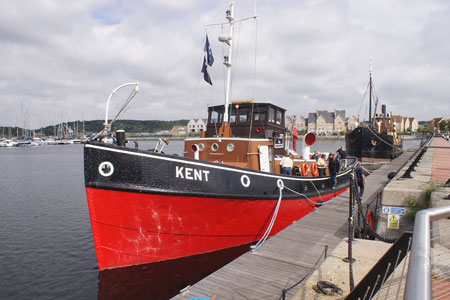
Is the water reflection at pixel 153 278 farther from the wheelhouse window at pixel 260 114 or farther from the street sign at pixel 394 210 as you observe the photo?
the wheelhouse window at pixel 260 114

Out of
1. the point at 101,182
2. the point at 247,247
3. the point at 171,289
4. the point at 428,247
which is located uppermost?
the point at 428,247

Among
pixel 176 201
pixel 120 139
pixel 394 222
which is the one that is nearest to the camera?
pixel 120 139

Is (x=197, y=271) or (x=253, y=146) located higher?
(x=253, y=146)

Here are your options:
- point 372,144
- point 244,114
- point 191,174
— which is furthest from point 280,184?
point 372,144

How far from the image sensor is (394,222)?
8.72 metres

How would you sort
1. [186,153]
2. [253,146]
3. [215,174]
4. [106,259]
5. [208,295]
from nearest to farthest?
1. [208,295]
2. [106,259]
3. [215,174]
4. [253,146]
5. [186,153]

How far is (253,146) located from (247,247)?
3.27 metres

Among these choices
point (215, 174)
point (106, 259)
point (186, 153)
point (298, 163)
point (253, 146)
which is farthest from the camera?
point (298, 163)

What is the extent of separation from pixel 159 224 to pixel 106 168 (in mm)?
1858

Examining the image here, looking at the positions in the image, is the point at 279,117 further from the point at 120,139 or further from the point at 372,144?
the point at 372,144

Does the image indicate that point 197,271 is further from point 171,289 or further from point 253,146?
point 253,146

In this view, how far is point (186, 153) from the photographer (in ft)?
34.7

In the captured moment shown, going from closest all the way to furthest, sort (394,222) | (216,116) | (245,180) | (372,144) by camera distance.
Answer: (245,180), (394,222), (216,116), (372,144)

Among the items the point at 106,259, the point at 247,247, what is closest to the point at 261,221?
the point at 247,247
